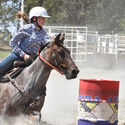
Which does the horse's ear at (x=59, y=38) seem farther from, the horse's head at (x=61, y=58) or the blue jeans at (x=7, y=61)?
the blue jeans at (x=7, y=61)

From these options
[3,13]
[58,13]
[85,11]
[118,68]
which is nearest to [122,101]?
[118,68]

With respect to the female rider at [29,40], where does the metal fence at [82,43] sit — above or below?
below

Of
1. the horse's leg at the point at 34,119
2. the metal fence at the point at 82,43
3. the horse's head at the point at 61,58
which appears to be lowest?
the metal fence at the point at 82,43

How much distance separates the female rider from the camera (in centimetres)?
672

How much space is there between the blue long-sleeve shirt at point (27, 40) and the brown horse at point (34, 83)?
1.11 ft

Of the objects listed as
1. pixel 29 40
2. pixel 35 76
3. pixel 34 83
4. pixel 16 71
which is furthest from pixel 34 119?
pixel 29 40

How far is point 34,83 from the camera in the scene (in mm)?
6480

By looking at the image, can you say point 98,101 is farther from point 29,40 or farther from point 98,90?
point 29,40

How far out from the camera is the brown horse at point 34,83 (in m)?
6.24

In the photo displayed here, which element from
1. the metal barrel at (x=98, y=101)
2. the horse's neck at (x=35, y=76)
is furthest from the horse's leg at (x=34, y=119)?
the metal barrel at (x=98, y=101)

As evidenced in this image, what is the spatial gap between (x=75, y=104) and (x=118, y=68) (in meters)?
14.7

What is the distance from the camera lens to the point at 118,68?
83.0 feet

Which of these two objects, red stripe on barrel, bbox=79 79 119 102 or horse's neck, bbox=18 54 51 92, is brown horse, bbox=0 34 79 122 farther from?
red stripe on barrel, bbox=79 79 119 102

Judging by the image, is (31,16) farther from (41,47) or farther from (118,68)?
(118,68)
